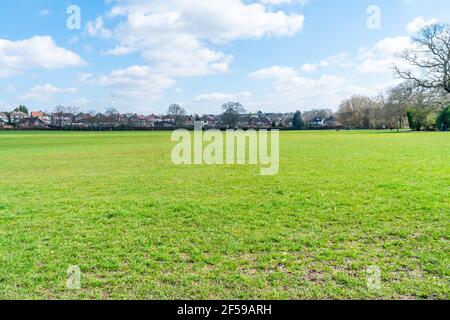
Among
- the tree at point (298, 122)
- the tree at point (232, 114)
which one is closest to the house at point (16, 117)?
the tree at point (232, 114)

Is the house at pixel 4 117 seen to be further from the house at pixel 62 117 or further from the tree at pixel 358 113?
the tree at pixel 358 113

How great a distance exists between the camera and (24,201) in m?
9.73

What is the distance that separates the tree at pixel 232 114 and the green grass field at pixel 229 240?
4594 inches

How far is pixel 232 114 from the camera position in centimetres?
13038

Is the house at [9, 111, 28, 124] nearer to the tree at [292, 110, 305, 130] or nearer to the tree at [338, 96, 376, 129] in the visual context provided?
the tree at [292, 110, 305, 130]

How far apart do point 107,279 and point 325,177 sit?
35.1 ft

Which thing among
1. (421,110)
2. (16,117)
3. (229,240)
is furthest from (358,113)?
(16,117)

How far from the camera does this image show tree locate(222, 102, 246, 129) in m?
129

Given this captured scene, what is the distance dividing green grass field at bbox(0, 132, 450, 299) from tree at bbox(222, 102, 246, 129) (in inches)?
4594

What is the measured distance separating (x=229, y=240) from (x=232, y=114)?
126m

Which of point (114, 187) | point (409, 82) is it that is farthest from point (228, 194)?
point (409, 82)

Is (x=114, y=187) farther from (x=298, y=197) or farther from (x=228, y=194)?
(x=298, y=197)

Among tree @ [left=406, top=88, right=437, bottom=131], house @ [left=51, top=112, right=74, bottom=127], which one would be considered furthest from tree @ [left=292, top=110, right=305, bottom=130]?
house @ [left=51, top=112, right=74, bottom=127]
